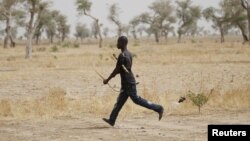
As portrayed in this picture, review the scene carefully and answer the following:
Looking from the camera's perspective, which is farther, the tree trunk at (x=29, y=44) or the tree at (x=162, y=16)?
the tree at (x=162, y=16)

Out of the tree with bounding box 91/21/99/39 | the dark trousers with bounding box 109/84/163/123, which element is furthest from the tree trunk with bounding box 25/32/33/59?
the tree with bounding box 91/21/99/39

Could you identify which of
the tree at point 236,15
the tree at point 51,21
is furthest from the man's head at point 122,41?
the tree at point 51,21

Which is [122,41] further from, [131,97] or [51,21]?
[51,21]

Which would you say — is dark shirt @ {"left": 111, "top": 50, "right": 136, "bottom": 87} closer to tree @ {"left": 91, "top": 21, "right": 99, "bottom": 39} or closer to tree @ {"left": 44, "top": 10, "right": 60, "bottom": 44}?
tree @ {"left": 44, "top": 10, "right": 60, "bottom": 44}

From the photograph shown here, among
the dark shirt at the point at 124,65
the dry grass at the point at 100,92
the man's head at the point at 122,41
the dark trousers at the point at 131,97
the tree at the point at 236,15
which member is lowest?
the dry grass at the point at 100,92

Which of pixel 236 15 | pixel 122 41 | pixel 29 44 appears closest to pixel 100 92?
pixel 122 41

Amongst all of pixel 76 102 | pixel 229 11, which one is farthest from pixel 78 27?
pixel 76 102

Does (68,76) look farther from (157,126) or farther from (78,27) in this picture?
(78,27)

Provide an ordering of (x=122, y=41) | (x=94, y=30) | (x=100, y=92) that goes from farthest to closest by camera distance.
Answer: (x=94, y=30) < (x=100, y=92) < (x=122, y=41)

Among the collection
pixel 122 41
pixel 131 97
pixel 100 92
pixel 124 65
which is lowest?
pixel 100 92

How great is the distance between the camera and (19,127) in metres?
10.6

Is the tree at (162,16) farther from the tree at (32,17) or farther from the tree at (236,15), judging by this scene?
the tree at (32,17)

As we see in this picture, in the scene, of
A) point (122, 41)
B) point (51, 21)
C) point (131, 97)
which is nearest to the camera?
point (122, 41)

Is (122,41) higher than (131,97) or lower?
higher
